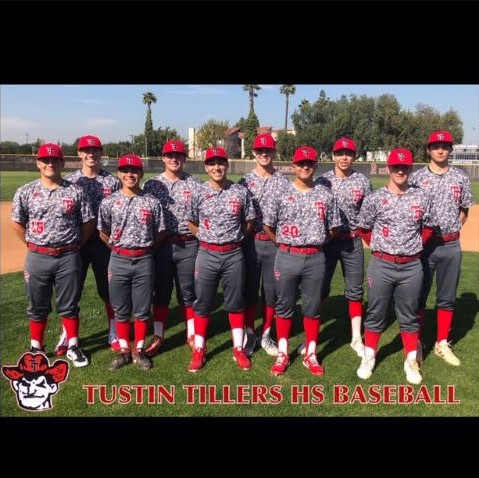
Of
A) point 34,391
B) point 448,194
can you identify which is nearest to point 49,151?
point 34,391

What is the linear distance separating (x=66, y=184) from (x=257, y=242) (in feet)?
6.67

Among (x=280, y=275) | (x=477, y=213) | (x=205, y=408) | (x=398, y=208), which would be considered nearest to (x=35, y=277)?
(x=205, y=408)

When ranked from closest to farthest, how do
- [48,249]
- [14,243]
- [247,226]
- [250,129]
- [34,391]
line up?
[34,391]
[48,249]
[247,226]
[14,243]
[250,129]

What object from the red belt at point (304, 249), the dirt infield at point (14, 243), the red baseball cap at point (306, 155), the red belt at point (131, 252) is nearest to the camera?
the red baseball cap at point (306, 155)

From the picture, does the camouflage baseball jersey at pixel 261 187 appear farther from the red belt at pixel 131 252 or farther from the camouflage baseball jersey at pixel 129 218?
the red belt at pixel 131 252

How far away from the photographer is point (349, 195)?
4.48 m

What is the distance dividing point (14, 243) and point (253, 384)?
8356 millimetres

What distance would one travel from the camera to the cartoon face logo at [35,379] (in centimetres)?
371

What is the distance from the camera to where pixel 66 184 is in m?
4.29

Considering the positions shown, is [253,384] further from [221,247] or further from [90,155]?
[90,155]

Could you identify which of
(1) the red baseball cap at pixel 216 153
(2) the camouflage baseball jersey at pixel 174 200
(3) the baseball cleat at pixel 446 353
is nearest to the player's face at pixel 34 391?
(2) the camouflage baseball jersey at pixel 174 200

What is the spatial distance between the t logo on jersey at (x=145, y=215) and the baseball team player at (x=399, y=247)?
2.06 meters

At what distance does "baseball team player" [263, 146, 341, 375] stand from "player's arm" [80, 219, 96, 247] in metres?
1.75

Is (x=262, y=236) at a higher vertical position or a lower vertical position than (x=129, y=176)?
lower
